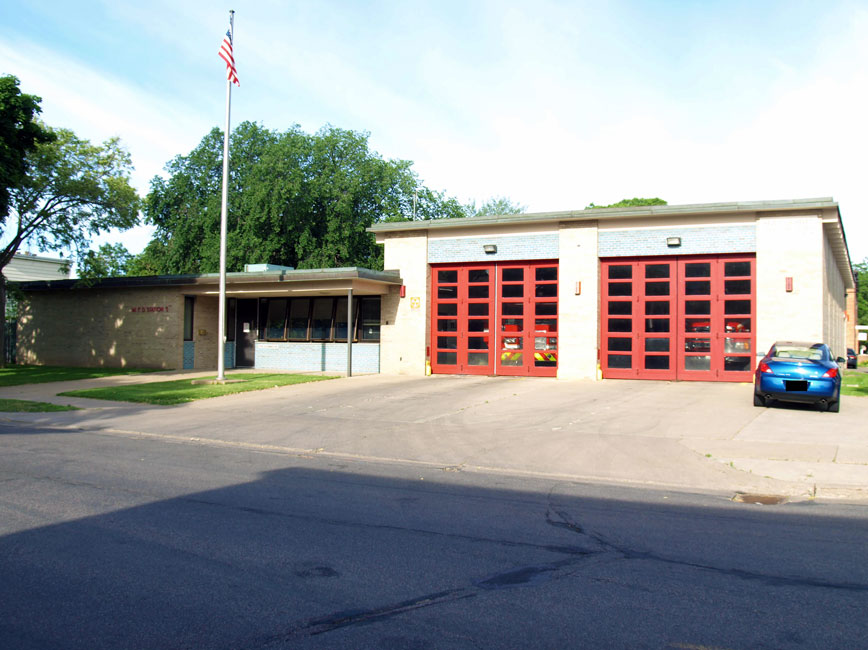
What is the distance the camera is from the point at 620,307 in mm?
21250

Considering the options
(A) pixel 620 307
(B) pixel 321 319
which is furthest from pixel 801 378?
(B) pixel 321 319

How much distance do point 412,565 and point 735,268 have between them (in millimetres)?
17492

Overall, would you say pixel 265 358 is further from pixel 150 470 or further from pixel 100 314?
pixel 150 470

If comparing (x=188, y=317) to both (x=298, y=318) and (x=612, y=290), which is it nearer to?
(x=298, y=318)

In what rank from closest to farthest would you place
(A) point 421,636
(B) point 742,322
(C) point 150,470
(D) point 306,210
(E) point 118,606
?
(A) point 421,636 → (E) point 118,606 → (C) point 150,470 → (B) point 742,322 → (D) point 306,210

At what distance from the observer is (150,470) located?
900cm

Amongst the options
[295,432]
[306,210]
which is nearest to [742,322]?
[295,432]

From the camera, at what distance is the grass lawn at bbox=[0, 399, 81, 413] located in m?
15.3

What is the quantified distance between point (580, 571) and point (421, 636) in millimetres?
1692

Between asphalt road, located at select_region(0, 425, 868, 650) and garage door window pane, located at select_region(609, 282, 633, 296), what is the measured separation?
13.6 meters

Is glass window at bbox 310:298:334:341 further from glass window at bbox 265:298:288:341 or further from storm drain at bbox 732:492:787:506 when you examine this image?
storm drain at bbox 732:492:787:506

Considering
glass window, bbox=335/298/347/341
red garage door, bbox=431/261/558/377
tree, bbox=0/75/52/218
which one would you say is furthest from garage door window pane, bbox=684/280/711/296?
tree, bbox=0/75/52/218

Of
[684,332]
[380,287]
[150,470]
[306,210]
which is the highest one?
[306,210]

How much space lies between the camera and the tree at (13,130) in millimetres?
→ 20250
